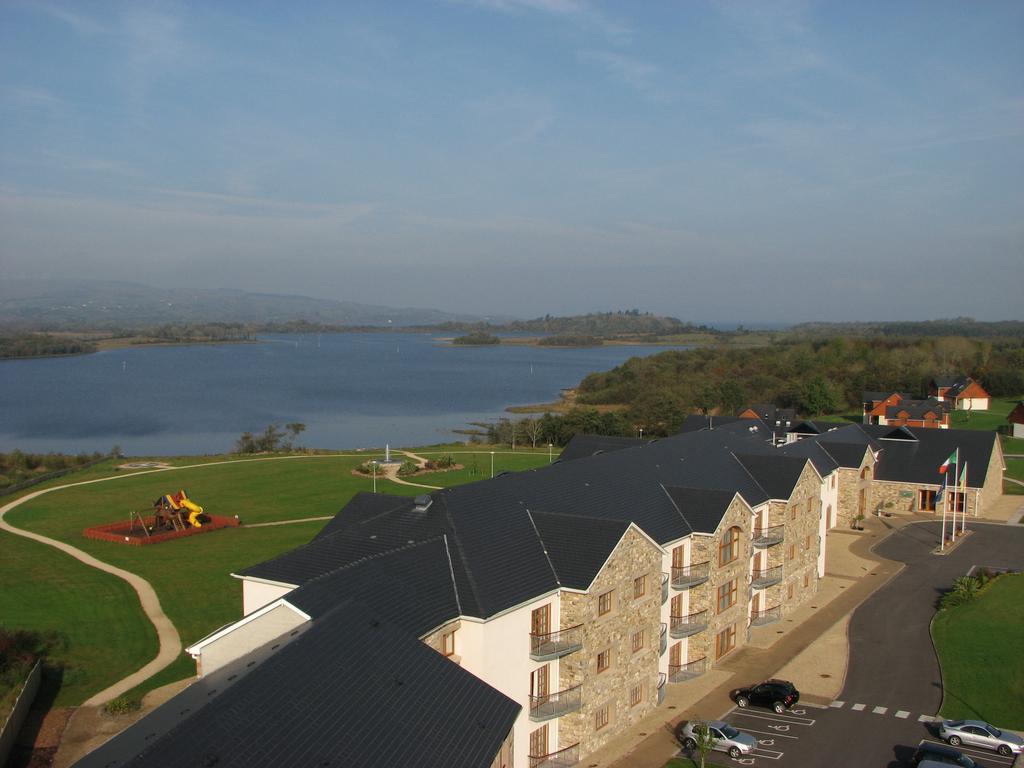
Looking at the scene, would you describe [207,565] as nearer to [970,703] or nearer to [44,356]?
[970,703]

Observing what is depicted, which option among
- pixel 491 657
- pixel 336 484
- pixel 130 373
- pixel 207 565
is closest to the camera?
pixel 491 657

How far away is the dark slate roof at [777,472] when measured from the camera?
28.6 metres

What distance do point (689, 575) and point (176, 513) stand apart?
85.1 ft

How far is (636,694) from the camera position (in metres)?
20.4

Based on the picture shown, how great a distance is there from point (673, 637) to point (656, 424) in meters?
51.4

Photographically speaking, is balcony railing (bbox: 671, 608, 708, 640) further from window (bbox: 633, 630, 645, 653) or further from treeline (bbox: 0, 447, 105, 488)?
treeline (bbox: 0, 447, 105, 488)

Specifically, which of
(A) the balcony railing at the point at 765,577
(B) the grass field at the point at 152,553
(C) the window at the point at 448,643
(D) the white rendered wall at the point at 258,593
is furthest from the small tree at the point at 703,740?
(B) the grass field at the point at 152,553

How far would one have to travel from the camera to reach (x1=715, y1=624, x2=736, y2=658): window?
24.7 metres

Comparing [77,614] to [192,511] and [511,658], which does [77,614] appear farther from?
[511,658]

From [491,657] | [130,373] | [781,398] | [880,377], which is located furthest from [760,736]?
[130,373]

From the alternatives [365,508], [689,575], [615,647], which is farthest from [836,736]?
[365,508]

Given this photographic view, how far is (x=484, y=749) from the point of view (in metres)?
11.9

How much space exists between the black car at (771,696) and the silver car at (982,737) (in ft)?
11.1

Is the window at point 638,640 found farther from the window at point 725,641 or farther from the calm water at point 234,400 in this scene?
the calm water at point 234,400
